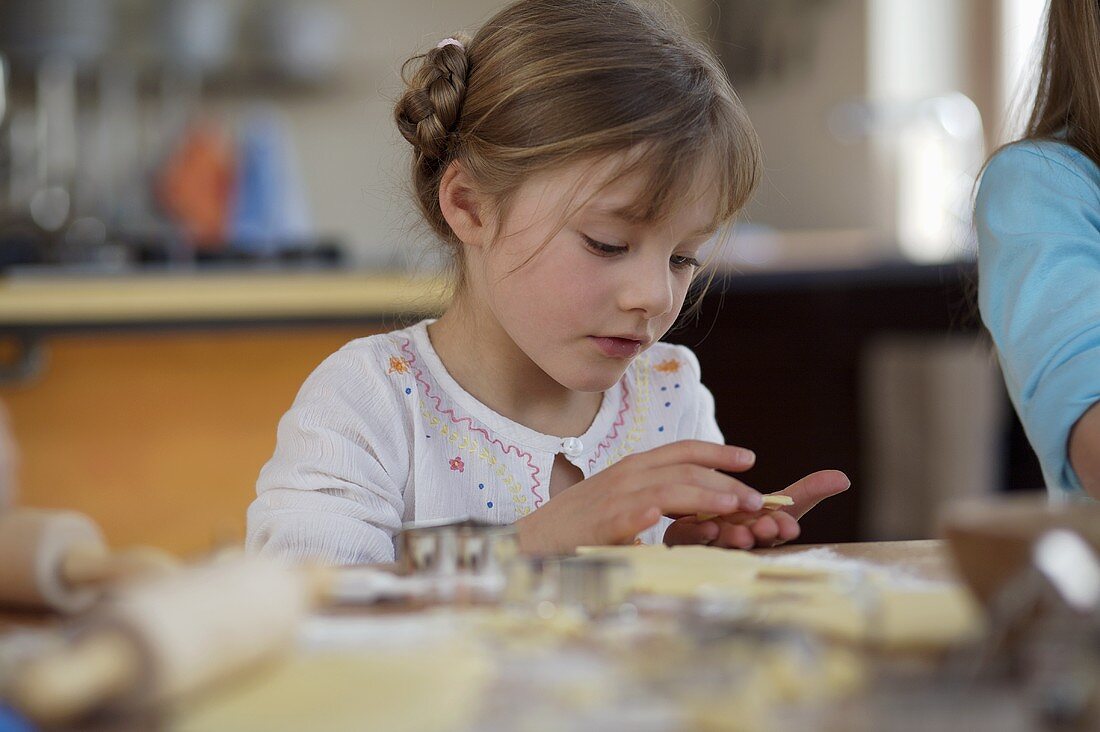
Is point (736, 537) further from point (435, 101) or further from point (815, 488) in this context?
point (435, 101)

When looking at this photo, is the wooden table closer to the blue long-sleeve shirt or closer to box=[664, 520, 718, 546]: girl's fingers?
box=[664, 520, 718, 546]: girl's fingers

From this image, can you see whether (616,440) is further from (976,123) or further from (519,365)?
(976,123)

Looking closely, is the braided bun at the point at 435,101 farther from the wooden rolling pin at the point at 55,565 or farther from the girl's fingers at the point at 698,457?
the wooden rolling pin at the point at 55,565

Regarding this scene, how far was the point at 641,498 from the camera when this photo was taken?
0.84 meters

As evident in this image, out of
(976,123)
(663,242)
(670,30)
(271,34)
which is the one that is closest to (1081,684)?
(663,242)

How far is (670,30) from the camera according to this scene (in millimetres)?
1253

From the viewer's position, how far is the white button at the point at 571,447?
1.22 meters

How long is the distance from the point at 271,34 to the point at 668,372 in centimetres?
400

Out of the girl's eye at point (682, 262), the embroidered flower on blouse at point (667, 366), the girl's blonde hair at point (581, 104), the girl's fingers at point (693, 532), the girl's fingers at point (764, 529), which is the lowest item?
the girl's fingers at point (693, 532)

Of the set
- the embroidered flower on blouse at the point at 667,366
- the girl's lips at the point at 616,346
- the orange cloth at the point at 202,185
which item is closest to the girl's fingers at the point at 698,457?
the girl's lips at the point at 616,346

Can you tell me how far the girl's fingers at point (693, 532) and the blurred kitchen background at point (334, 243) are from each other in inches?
14.1

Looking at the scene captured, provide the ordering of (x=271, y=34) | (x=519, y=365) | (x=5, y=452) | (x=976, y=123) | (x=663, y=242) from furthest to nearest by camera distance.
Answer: (x=271, y=34) → (x=976, y=123) → (x=519, y=365) → (x=663, y=242) → (x=5, y=452)

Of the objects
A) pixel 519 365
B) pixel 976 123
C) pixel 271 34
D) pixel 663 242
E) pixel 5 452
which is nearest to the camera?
pixel 5 452

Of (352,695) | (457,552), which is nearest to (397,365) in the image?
(457,552)
